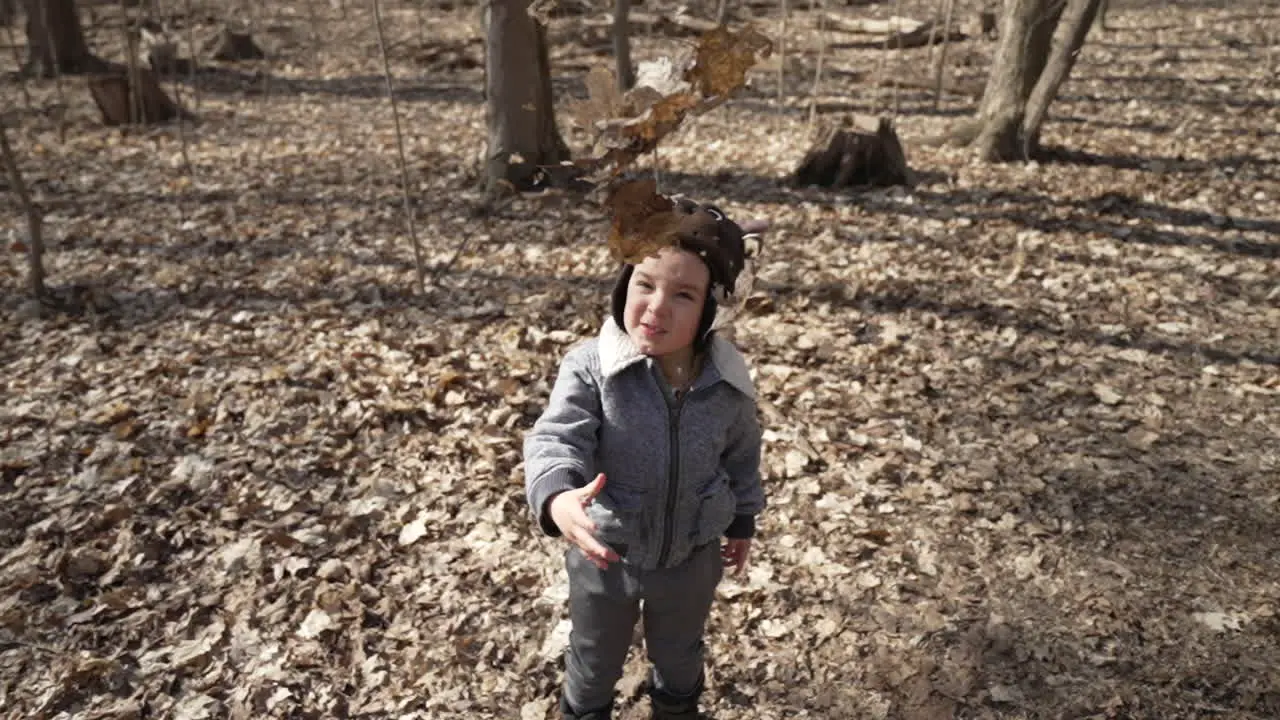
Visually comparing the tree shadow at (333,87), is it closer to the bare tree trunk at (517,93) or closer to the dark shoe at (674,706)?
the bare tree trunk at (517,93)

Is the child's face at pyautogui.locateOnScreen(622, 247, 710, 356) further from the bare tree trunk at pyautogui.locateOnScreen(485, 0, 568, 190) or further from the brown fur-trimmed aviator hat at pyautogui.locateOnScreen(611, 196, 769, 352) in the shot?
the bare tree trunk at pyautogui.locateOnScreen(485, 0, 568, 190)

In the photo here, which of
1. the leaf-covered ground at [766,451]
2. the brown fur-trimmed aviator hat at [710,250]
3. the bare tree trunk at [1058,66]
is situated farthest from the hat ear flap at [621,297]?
the bare tree trunk at [1058,66]

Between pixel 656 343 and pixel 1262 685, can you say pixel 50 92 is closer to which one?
pixel 656 343

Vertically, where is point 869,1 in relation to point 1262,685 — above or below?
above

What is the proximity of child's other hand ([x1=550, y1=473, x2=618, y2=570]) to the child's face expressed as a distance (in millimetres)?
331

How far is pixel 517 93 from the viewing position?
6.62 metres

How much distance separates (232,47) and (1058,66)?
11.9 meters

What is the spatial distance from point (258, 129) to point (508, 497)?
299 inches

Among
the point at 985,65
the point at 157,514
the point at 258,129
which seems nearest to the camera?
the point at 157,514

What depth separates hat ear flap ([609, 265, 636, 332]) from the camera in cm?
191

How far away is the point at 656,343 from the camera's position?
5.92 ft

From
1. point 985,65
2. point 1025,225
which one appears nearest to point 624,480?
point 1025,225

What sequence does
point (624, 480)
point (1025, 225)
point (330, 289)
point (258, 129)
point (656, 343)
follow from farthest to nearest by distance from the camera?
point (258, 129) < point (1025, 225) < point (330, 289) < point (624, 480) < point (656, 343)

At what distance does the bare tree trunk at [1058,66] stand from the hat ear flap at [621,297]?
6913 millimetres
